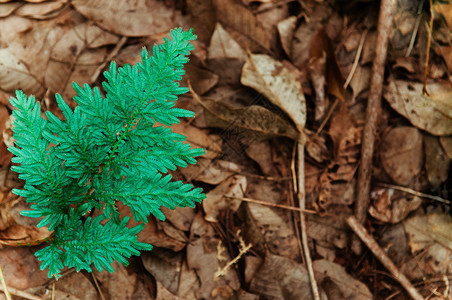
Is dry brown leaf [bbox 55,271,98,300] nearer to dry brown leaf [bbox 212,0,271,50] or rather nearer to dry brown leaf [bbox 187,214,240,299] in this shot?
dry brown leaf [bbox 187,214,240,299]

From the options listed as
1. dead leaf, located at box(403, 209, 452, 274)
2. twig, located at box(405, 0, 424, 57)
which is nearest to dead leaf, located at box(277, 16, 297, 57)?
twig, located at box(405, 0, 424, 57)

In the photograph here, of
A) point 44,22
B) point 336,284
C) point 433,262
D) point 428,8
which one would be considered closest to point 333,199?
point 336,284

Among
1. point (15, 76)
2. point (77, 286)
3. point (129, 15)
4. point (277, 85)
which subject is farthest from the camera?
point (129, 15)

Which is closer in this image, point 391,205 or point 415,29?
point 391,205

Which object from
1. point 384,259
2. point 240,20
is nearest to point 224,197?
point 384,259

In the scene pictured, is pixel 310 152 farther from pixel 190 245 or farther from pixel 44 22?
pixel 44 22

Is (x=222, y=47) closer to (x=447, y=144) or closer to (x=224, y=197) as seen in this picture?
(x=224, y=197)

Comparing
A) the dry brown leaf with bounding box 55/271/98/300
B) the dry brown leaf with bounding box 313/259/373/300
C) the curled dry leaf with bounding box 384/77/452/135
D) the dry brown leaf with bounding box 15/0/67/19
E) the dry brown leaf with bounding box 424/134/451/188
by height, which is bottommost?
the dry brown leaf with bounding box 313/259/373/300

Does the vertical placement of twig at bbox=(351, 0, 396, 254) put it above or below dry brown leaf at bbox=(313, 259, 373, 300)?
above
